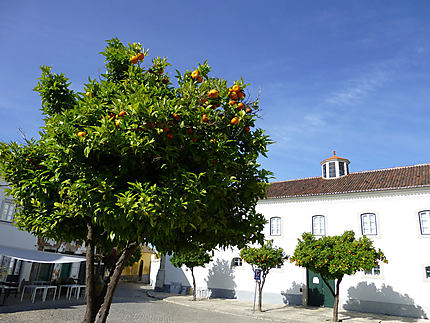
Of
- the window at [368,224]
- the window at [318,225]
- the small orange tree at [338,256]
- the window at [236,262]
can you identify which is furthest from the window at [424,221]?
the window at [236,262]

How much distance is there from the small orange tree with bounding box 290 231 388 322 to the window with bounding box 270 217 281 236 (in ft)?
22.0

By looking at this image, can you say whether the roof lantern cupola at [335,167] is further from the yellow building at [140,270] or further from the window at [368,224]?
the yellow building at [140,270]

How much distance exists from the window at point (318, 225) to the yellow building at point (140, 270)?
25.2 metres

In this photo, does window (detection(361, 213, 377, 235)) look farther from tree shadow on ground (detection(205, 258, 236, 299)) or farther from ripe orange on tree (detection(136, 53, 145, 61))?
ripe orange on tree (detection(136, 53, 145, 61))

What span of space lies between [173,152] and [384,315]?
19004 millimetres

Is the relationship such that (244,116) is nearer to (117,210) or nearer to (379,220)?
(117,210)

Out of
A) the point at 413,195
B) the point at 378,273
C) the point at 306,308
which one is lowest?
the point at 306,308

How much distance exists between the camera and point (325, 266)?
49.3ft

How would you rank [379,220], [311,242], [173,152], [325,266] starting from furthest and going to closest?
[379,220] < [311,242] < [325,266] < [173,152]

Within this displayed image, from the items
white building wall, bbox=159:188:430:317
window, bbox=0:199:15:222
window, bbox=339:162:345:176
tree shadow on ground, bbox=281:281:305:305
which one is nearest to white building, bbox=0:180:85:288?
window, bbox=0:199:15:222

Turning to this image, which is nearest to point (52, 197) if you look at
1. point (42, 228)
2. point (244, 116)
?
point (42, 228)

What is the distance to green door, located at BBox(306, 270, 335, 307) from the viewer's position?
2034 cm

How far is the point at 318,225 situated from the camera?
70.8 feet

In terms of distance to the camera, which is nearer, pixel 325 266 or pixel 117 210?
pixel 117 210
